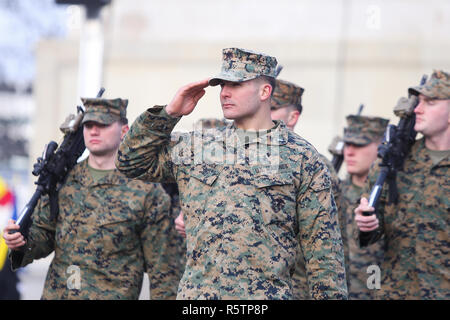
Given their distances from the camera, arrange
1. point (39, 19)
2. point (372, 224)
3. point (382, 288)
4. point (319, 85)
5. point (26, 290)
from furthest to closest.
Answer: point (39, 19) < point (319, 85) < point (26, 290) < point (382, 288) < point (372, 224)

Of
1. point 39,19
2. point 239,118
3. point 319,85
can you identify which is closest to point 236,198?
point 239,118

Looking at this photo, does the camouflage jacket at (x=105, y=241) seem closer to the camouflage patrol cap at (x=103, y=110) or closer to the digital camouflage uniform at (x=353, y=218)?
the camouflage patrol cap at (x=103, y=110)

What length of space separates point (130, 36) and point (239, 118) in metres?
10.7

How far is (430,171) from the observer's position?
6.56m

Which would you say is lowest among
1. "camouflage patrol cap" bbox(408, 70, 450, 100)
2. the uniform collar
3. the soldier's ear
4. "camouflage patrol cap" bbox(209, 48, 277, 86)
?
the uniform collar

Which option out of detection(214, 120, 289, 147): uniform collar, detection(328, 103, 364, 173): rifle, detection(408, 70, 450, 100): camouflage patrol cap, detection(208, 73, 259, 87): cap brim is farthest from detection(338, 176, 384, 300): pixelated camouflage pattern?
detection(208, 73, 259, 87): cap brim

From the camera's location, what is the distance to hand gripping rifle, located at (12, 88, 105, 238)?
6.14m

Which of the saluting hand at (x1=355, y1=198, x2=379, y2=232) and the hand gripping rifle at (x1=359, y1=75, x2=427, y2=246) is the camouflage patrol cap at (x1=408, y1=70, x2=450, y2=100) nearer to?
the hand gripping rifle at (x1=359, y1=75, x2=427, y2=246)

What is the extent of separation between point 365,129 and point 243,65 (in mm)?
3865

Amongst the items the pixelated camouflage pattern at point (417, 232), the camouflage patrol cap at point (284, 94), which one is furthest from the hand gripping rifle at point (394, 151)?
the camouflage patrol cap at point (284, 94)

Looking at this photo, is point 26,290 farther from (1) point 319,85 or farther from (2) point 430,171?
(2) point 430,171

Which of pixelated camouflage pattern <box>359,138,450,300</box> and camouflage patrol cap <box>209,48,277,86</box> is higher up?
camouflage patrol cap <box>209,48,277,86</box>

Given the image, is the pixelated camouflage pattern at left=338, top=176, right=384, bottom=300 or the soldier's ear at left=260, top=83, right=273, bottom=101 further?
the pixelated camouflage pattern at left=338, top=176, right=384, bottom=300

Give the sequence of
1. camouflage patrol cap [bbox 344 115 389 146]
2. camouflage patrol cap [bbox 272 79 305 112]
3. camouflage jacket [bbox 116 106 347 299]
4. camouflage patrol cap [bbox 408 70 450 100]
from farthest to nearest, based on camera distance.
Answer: camouflage patrol cap [bbox 344 115 389 146]
camouflage patrol cap [bbox 272 79 305 112]
camouflage patrol cap [bbox 408 70 450 100]
camouflage jacket [bbox 116 106 347 299]
